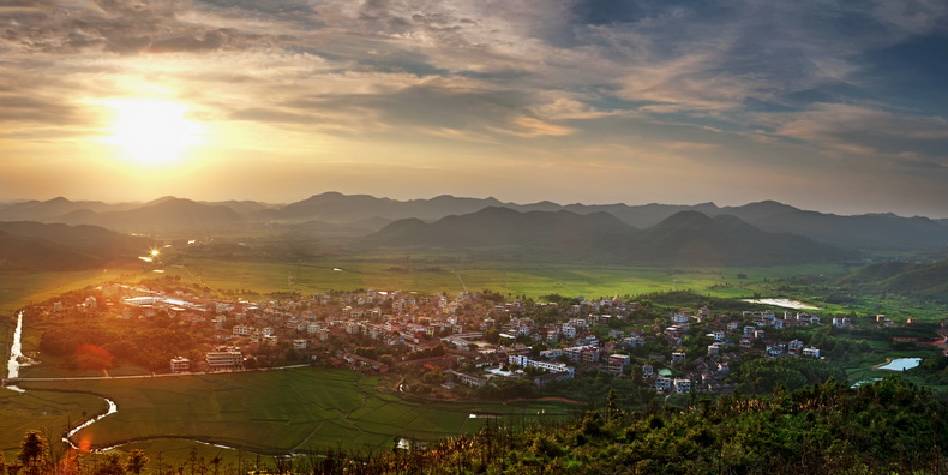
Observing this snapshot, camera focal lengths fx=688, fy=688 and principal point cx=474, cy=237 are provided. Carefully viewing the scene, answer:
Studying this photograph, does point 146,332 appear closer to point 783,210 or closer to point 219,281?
point 219,281

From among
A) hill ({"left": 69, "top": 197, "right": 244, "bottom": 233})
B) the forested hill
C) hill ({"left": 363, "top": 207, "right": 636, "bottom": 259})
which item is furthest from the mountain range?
the forested hill

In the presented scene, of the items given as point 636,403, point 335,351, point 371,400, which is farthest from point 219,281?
point 636,403

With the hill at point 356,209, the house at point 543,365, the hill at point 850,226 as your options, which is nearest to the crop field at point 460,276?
the house at point 543,365

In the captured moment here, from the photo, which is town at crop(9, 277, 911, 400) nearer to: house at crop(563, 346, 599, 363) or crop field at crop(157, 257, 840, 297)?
house at crop(563, 346, 599, 363)

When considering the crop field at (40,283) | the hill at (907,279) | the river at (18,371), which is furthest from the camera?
the hill at (907,279)

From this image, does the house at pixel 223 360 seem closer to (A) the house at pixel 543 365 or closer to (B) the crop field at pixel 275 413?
(B) the crop field at pixel 275 413

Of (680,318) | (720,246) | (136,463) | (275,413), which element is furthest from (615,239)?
(136,463)
